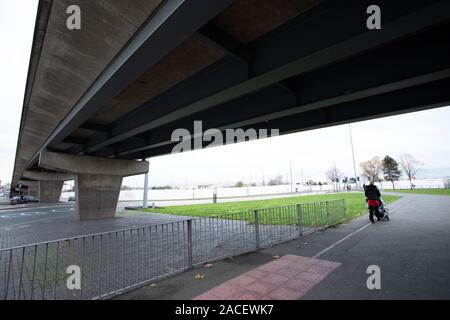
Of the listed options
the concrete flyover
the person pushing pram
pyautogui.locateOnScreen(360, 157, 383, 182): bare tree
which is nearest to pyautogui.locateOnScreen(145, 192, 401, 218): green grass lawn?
the person pushing pram

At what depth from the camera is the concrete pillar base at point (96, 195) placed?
17.2 m

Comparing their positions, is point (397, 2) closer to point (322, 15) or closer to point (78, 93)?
point (322, 15)

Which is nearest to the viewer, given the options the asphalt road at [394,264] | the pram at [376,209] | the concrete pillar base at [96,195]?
the asphalt road at [394,264]

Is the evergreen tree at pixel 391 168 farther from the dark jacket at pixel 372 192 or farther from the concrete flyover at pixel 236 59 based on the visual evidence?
the concrete flyover at pixel 236 59

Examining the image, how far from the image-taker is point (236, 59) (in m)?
5.57

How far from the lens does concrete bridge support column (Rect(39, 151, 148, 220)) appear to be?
639 inches

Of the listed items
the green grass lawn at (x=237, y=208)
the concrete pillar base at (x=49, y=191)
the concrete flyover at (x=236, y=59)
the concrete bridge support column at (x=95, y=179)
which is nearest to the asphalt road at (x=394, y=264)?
the concrete flyover at (x=236, y=59)

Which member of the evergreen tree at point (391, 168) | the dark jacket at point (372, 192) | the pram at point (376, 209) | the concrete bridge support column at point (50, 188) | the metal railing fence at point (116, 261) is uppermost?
the evergreen tree at point (391, 168)

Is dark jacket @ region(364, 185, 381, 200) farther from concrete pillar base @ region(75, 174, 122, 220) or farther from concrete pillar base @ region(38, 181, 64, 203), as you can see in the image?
concrete pillar base @ region(38, 181, 64, 203)

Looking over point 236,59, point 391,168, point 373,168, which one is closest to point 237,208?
point 236,59

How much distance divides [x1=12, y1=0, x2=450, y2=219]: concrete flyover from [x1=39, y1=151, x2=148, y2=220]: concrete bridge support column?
309 inches

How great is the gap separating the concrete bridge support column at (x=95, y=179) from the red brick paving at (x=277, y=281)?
15682 mm

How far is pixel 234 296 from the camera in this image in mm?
3963

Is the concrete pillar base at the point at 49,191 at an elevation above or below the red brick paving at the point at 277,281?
above
